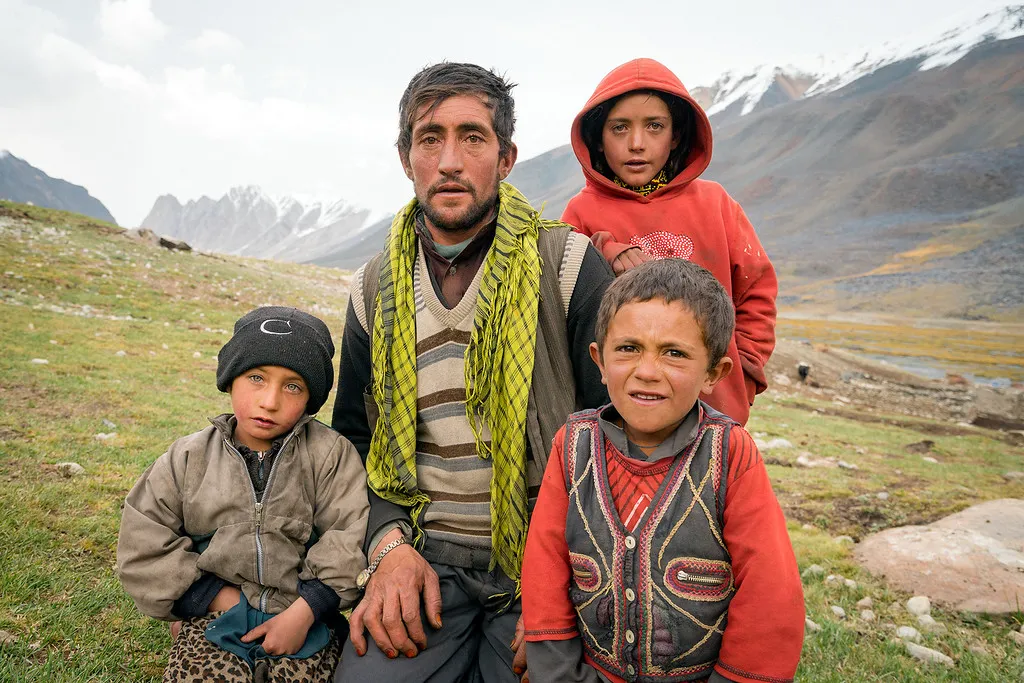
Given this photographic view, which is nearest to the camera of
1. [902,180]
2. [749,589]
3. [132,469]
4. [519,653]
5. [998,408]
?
[749,589]

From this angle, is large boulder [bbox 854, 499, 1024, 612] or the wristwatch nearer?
the wristwatch

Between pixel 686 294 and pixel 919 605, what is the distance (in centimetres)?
362

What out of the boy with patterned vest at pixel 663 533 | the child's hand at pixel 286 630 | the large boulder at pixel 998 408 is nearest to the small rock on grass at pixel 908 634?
the boy with patterned vest at pixel 663 533

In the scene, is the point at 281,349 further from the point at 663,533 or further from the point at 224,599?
the point at 663,533

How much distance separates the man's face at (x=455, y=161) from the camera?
2.48 meters

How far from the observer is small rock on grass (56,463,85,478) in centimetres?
436

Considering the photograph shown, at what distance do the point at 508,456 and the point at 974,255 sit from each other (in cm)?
10447

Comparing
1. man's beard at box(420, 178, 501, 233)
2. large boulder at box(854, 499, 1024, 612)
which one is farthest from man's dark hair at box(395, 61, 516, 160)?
large boulder at box(854, 499, 1024, 612)

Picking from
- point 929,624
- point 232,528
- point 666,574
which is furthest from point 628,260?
point 929,624

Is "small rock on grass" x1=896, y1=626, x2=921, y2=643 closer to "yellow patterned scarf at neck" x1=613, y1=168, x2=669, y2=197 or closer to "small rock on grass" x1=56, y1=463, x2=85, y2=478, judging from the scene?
"yellow patterned scarf at neck" x1=613, y1=168, x2=669, y2=197

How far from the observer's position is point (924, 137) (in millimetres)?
128375

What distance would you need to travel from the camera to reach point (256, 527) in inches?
90.0

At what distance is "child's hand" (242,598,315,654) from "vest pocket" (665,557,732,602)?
1.41 metres

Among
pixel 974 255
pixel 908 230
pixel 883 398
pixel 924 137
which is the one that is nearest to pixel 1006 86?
pixel 924 137
